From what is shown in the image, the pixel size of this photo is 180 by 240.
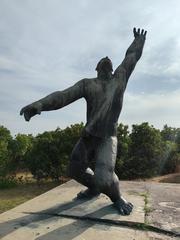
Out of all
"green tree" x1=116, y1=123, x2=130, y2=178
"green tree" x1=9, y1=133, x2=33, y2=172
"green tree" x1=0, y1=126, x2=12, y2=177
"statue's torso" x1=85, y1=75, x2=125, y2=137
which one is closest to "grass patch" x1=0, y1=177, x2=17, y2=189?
"green tree" x1=0, y1=126, x2=12, y2=177

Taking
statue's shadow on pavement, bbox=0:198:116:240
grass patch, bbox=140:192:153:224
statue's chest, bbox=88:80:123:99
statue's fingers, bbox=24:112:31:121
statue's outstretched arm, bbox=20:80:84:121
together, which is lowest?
statue's shadow on pavement, bbox=0:198:116:240

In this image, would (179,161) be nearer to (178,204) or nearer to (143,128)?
(143,128)

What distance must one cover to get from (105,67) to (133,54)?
460 mm

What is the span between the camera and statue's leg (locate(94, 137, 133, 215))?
4.50 m

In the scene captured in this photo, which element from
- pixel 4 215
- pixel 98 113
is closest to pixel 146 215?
pixel 98 113

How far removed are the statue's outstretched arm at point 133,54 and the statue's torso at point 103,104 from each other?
0.14m

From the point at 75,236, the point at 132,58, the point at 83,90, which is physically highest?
the point at 132,58

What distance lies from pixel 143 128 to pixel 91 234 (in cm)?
1415

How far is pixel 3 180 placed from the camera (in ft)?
58.3

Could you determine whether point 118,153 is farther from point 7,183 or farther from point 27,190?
point 7,183

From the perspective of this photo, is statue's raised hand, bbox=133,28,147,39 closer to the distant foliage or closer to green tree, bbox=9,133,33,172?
the distant foliage

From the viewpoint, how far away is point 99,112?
4930 millimetres

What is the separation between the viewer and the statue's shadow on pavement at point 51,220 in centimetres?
388

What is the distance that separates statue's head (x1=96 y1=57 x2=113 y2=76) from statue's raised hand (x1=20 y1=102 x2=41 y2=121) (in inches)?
45.8
